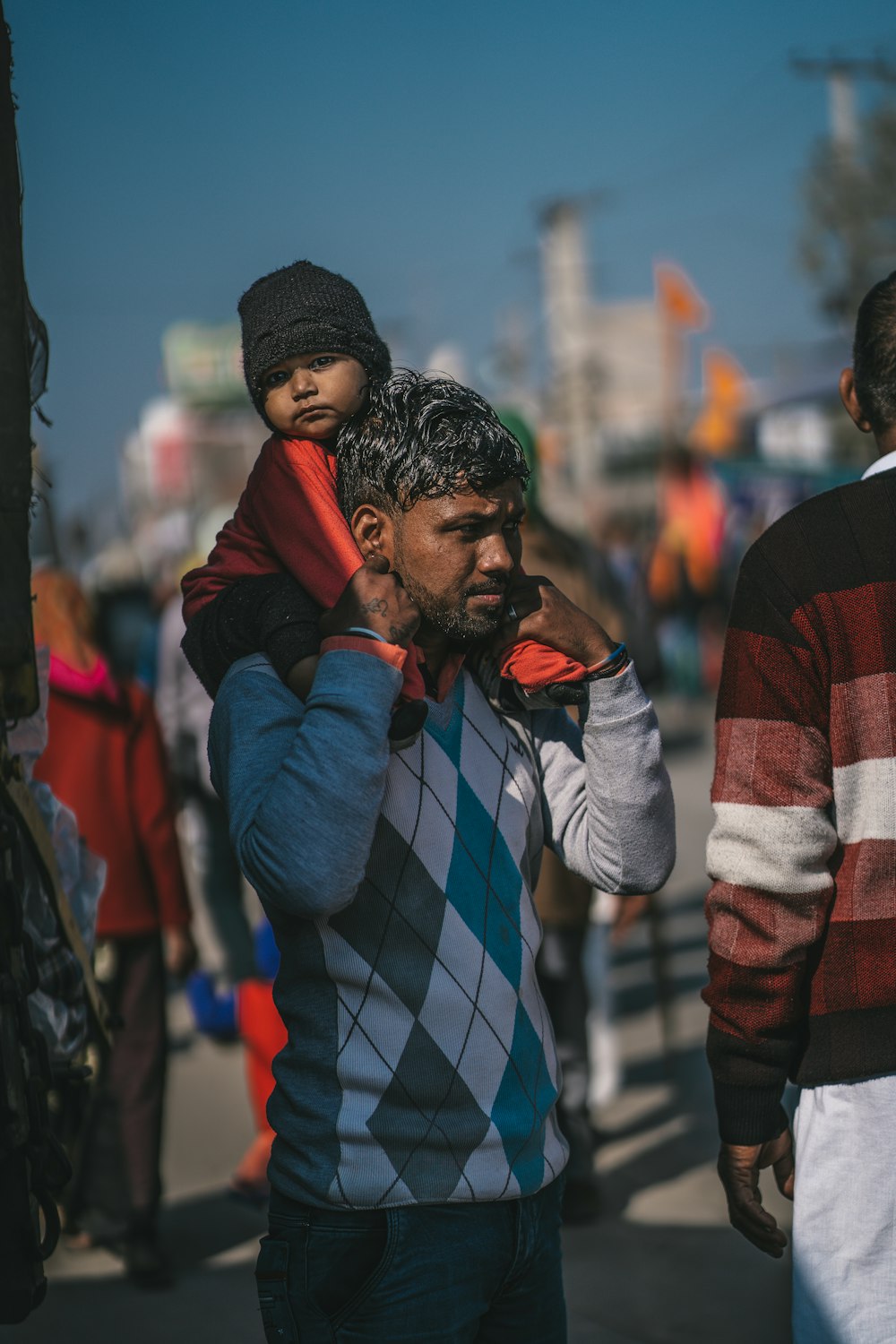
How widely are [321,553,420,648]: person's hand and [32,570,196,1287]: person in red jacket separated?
2523 millimetres

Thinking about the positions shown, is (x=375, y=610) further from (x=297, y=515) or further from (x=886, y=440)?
(x=886, y=440)

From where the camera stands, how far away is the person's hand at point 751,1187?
2.27 metres

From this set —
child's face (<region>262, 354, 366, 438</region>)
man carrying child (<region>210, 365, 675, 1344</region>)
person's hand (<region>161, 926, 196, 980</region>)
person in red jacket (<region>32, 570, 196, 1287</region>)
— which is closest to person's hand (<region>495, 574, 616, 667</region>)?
man carrying child (<region>210, 365, 675, 1344</region>)

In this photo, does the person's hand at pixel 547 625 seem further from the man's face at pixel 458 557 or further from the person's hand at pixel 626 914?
the person's hand at pixel 626 914


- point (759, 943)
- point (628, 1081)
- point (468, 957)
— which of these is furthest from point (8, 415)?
point (628, 1081)

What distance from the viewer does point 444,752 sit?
81.8 inches

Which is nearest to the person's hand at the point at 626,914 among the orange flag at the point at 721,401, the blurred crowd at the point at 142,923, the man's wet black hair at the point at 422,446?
the blurred crowd at the point at 142,923

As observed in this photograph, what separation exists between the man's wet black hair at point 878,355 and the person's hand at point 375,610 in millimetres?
847

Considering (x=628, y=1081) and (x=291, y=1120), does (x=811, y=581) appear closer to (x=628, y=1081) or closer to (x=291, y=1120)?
(x=291, y=1120)

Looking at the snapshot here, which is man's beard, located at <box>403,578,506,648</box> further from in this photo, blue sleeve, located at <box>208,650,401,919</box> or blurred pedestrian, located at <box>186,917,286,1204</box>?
blurred pedestrian, located at <box>186,917,286,1204</box>

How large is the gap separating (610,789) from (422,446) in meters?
0.56

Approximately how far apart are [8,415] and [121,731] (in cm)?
233

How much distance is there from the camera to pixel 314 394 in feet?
7.48

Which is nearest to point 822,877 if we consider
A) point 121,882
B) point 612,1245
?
point 612,1245
